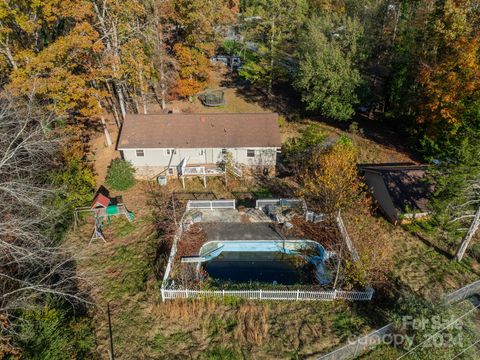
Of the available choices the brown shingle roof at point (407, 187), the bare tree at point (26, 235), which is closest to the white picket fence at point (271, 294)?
the bare tree at point (26, 235)

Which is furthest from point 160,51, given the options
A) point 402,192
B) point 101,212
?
point 402,192

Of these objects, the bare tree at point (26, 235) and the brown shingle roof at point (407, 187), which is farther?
the brown shingle roof at point (407, 187)

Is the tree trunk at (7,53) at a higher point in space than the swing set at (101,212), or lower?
higher

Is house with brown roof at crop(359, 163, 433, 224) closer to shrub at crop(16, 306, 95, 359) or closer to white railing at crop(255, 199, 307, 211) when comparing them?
white railing at crop(255, 199, 307, 211)

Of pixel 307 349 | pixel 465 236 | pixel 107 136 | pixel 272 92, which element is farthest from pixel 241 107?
pixel 307 349

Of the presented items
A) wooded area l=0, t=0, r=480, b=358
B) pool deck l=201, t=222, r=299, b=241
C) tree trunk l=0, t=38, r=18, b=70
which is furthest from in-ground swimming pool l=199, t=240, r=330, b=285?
tree trunk l=0, t=38, r=18, b=70

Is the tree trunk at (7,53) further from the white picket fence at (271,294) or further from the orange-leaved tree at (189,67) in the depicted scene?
the white picket fence at (271,294)
